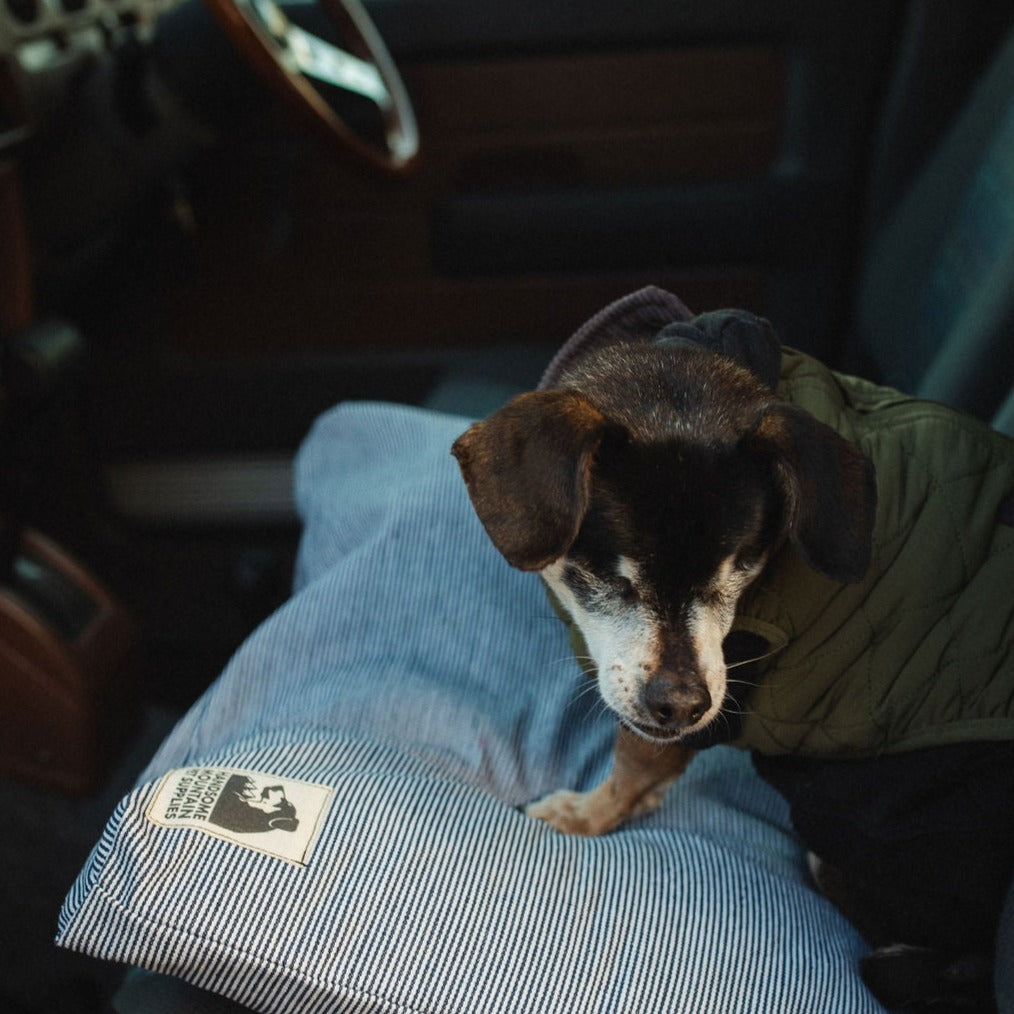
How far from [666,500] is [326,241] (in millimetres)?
1813

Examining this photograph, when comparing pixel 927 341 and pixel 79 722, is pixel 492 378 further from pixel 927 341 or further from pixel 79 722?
pixel 79 722

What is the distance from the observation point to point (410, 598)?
1581 millimetres

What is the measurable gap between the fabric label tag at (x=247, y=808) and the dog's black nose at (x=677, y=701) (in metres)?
0.37

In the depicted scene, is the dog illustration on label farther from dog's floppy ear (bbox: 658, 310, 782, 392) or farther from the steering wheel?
the steering wheel

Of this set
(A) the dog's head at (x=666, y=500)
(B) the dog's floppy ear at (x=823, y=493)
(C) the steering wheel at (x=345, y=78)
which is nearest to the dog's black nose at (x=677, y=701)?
(A) the dog's head at (x=666, y=500)

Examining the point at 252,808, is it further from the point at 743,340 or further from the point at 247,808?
the point at 743,340

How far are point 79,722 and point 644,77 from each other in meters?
1.90

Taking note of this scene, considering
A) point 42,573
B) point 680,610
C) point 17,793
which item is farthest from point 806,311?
point 17,793

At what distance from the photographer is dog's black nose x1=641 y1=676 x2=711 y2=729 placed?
1081mm

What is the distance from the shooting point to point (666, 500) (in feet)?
3.53

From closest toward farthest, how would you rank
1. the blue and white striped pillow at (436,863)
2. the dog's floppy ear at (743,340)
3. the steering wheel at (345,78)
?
the blue and white striped pillow at (436,863), the dog's floppy ear at (743,340), the steering wheel at (345,78)

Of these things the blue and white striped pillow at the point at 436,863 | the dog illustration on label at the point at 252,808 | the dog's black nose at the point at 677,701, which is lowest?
the blue and white striped pillow at the point at 436,863

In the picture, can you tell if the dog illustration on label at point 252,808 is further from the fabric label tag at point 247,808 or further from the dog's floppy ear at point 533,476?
the dog's floppy ear at point 533,476

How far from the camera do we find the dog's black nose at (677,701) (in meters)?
1.08
